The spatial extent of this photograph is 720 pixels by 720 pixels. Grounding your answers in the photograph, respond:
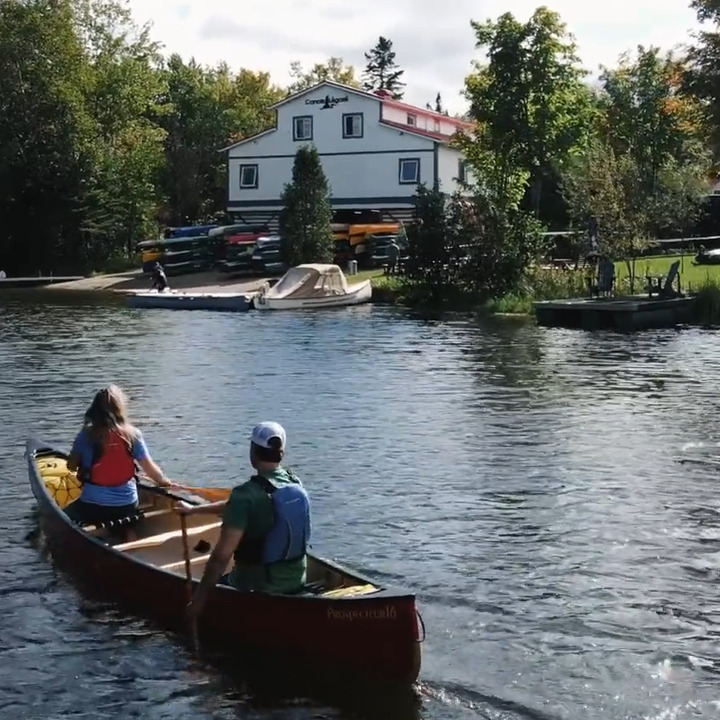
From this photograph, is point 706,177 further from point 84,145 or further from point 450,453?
point 450,453

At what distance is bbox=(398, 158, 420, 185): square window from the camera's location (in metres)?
61.8

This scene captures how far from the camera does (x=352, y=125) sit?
63594 mm

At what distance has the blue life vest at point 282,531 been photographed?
28.9ft

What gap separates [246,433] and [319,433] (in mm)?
1170

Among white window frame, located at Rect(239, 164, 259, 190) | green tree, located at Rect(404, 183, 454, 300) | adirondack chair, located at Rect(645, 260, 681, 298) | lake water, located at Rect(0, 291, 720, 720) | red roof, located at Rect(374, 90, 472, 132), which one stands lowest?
lake water, located at Rect(0, 291, 720, 720)

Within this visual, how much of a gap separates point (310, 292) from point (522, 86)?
16.1 metres

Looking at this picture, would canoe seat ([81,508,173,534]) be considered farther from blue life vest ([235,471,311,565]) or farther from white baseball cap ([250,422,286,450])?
white baseball cap ([250,422,286,450])

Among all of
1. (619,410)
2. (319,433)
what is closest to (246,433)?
(319,433)

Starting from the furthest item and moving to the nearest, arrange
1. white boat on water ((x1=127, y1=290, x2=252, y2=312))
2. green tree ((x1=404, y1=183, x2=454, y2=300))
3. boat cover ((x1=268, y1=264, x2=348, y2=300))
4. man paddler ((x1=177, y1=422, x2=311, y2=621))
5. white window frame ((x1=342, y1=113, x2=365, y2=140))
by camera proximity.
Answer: white window frame ((x1=342, y1=113, x2=365, y2=140)) → green tree ((x1=404, y1=183, x2=454, y2=300)) → boat cover ((x1=268, y1=264, x2=348, y2=300)) → white boat on water ((x1=127, y1=290, x2=252, y2=312)) → man paddler ((x1=177, y1=422, x2=311, y2=621))

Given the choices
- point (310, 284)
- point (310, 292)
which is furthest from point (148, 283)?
point (310, 292)

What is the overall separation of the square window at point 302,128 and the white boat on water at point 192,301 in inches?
791

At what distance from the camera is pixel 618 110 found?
70.3 meters

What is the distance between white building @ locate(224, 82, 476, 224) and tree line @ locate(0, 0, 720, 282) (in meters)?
3.34

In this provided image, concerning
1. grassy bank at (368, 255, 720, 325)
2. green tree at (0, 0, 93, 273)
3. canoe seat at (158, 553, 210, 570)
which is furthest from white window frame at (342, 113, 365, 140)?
canoe seat at (158, 553, 210, 570)
